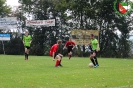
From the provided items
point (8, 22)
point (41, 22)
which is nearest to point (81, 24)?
point (41, 22)

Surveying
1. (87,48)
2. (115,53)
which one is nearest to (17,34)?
(87,48)

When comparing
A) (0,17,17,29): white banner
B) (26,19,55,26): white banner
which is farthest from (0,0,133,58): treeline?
(0,17,17,29): white banner

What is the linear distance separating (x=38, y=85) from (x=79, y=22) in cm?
3628

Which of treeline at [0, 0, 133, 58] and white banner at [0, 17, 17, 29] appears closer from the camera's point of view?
treeline at [0, 0, 133, 58]

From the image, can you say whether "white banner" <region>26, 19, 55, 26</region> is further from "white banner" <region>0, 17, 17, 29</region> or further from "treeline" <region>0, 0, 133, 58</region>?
"white banner" <region>0, 17, 17, 29</region>

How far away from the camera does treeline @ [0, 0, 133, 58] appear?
4460 cm

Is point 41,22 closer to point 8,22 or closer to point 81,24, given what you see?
point 8,22

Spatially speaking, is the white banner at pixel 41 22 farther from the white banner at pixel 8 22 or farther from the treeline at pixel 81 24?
the white banner at pixel 8 22

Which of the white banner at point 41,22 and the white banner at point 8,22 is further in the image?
the white banner at point 8,22

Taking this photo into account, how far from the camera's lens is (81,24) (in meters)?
46.6

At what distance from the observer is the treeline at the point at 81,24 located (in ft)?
146

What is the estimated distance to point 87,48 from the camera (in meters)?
45.2

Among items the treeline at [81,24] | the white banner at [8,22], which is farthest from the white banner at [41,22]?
the white banner at [8,22]

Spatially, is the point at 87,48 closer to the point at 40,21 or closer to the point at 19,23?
the point at 40,21
